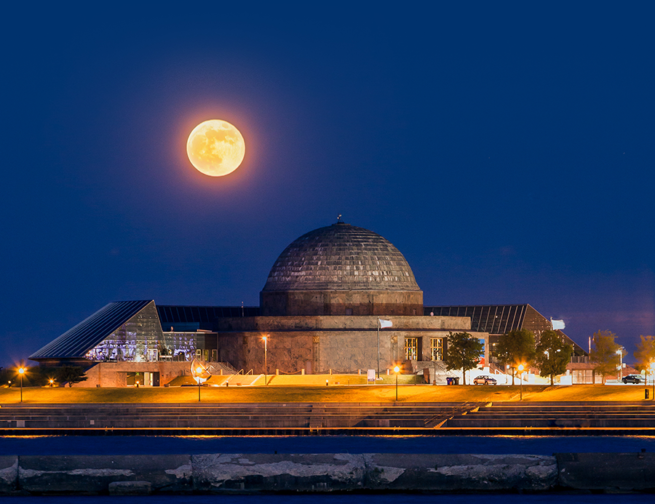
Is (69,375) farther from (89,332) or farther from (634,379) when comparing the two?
(634,379)

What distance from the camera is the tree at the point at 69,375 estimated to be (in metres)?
56.2

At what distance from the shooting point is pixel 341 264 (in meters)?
67.3

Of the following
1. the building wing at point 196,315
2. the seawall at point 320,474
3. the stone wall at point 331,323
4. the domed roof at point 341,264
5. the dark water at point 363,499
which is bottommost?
the dark water at point 363,499

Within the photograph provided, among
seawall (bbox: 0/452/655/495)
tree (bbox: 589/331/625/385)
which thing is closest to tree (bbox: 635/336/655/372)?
tree (bbox: 589/331/625/385)

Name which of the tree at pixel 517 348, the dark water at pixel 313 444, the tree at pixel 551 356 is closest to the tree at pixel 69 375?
the dark water at pixel 313 444

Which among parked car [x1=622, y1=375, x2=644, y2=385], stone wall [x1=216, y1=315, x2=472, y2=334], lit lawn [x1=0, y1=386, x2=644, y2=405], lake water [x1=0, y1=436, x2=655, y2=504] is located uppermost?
stone wall [x1=216, y1=315, x2=472, y2=334]

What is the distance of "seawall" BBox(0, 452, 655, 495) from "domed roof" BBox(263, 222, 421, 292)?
48.7 metres

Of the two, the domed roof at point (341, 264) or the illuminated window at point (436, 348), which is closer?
the illuminated window at point (436, 348)

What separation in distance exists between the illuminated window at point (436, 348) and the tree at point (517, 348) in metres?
7.87

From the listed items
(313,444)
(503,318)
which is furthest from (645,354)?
(313,444)

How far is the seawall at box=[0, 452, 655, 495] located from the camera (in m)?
18.0

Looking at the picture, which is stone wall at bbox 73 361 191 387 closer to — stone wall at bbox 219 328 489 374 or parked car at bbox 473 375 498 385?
stone wall at bbox 219 328 489 374

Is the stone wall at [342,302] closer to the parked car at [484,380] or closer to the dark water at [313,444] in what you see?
the parked car at [484,380]

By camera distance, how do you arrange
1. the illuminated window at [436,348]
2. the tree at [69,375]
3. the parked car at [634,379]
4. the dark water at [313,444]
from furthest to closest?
the illuminated window at [436,348] < the parked car at [634,379] < the tree at [69,375] < the dark water at [313,444]
